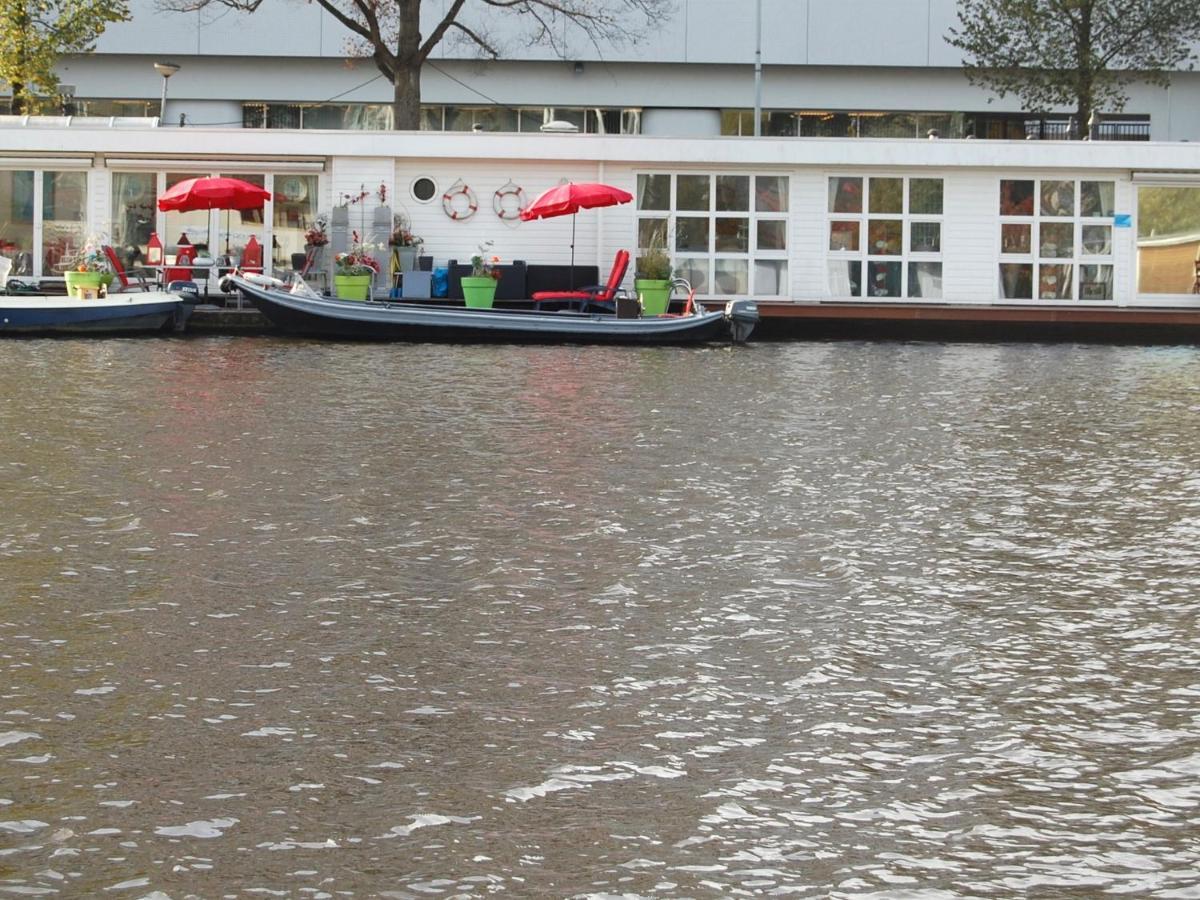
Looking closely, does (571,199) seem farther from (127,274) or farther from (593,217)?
(127,274)

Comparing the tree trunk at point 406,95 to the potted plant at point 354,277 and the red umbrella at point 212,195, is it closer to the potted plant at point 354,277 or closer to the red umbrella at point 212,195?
the potted plant at point 354,277

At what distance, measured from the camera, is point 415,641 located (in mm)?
8578

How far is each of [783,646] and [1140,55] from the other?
125 ft

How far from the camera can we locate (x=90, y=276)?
31.8m

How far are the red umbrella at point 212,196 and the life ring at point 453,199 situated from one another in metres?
3.54

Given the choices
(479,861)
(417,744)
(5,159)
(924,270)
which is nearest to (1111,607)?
(417,744)

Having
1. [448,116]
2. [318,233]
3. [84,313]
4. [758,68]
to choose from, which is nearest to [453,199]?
[318,233]

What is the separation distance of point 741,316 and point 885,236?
17.5ft

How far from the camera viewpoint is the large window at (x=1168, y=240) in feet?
120

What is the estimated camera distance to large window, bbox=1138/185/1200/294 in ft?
120

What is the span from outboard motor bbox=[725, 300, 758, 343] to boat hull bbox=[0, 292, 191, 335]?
8.81 metres

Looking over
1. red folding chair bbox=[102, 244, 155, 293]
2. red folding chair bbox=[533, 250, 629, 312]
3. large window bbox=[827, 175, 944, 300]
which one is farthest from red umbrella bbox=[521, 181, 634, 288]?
red folding chair bbox=[102, 244, 155, 293]

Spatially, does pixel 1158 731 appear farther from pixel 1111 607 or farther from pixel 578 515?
pixel 578 515

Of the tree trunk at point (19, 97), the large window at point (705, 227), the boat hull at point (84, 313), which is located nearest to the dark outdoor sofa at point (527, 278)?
the large window at point (705, 227)
